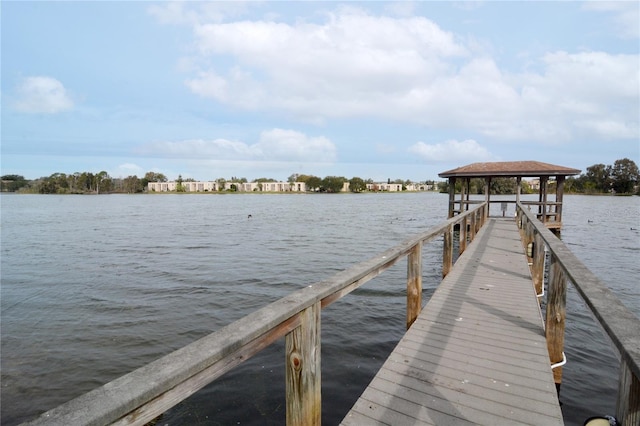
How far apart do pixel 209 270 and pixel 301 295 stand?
1134cm

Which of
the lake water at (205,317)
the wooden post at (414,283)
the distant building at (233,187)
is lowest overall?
the lake water at (205,317)

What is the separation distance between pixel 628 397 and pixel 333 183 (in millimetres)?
161842

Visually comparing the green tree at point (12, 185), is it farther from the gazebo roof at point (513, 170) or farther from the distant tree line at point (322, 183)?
the gazebo roof at point (513, 170)

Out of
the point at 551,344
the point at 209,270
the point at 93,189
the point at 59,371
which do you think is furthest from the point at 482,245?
the point at 93,189

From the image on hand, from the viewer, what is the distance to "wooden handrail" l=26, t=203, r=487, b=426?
114 centimetres

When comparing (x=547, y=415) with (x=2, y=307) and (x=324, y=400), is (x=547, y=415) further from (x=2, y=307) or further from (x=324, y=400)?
(x=2, y=307)

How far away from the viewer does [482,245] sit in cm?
999

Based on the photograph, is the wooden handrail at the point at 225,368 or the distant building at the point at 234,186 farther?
the distant building at the point at 234,186

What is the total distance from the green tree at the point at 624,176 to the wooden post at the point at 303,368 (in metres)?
128

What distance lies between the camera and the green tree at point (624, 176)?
99.9 metres

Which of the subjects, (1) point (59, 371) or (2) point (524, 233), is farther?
(2) point (524, 233)

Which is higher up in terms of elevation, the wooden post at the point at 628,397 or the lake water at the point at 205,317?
the wooden post at the point at 628,397

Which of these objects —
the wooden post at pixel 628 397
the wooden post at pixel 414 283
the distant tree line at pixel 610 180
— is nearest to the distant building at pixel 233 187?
the distant tree line at pixel 610 180

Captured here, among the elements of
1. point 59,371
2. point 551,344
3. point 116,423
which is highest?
point 116,423
